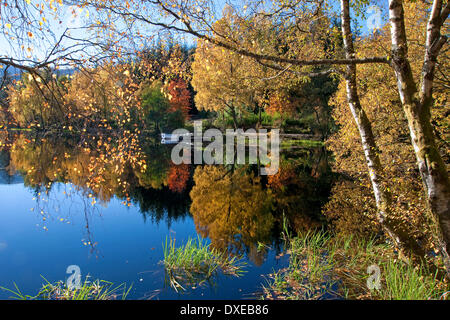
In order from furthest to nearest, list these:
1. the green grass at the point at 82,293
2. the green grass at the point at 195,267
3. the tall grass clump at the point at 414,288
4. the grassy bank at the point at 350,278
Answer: the green grass at the point at 195,267, the green grass at the point at 82,293, the grassy bank at the point at 350,278, the tall grass clump at the point at 414,288

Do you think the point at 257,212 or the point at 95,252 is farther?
the point at 257,212

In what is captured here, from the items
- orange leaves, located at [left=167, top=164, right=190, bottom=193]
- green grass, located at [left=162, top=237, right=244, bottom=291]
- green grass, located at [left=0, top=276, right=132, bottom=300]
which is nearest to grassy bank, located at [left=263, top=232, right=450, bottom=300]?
green grass, located at [left=162, top=237, right=244, bottom=291]

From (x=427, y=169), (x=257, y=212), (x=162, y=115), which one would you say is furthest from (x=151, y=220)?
(x=162, y=115)

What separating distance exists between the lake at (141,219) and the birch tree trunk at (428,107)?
332 centimetres

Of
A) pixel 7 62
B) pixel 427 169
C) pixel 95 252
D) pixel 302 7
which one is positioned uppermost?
pixel 302 7

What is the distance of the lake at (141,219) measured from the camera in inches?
259

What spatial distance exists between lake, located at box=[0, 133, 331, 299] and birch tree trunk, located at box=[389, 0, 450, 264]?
10.9 ft

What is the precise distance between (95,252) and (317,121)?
3024 cm

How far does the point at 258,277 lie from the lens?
6.39m

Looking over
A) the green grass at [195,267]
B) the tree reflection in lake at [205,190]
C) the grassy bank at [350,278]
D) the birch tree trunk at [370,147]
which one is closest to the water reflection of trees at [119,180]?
the tree reflection in lake at [205,190]

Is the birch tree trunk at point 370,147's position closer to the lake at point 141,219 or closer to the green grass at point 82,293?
the lake at point 141,219

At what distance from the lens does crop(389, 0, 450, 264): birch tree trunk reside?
3906 millimetres

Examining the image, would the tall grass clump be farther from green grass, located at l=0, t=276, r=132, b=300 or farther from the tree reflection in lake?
green grass, located at l=0, t=276, r=132, b=300

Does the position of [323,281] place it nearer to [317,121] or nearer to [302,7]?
[302,7]
